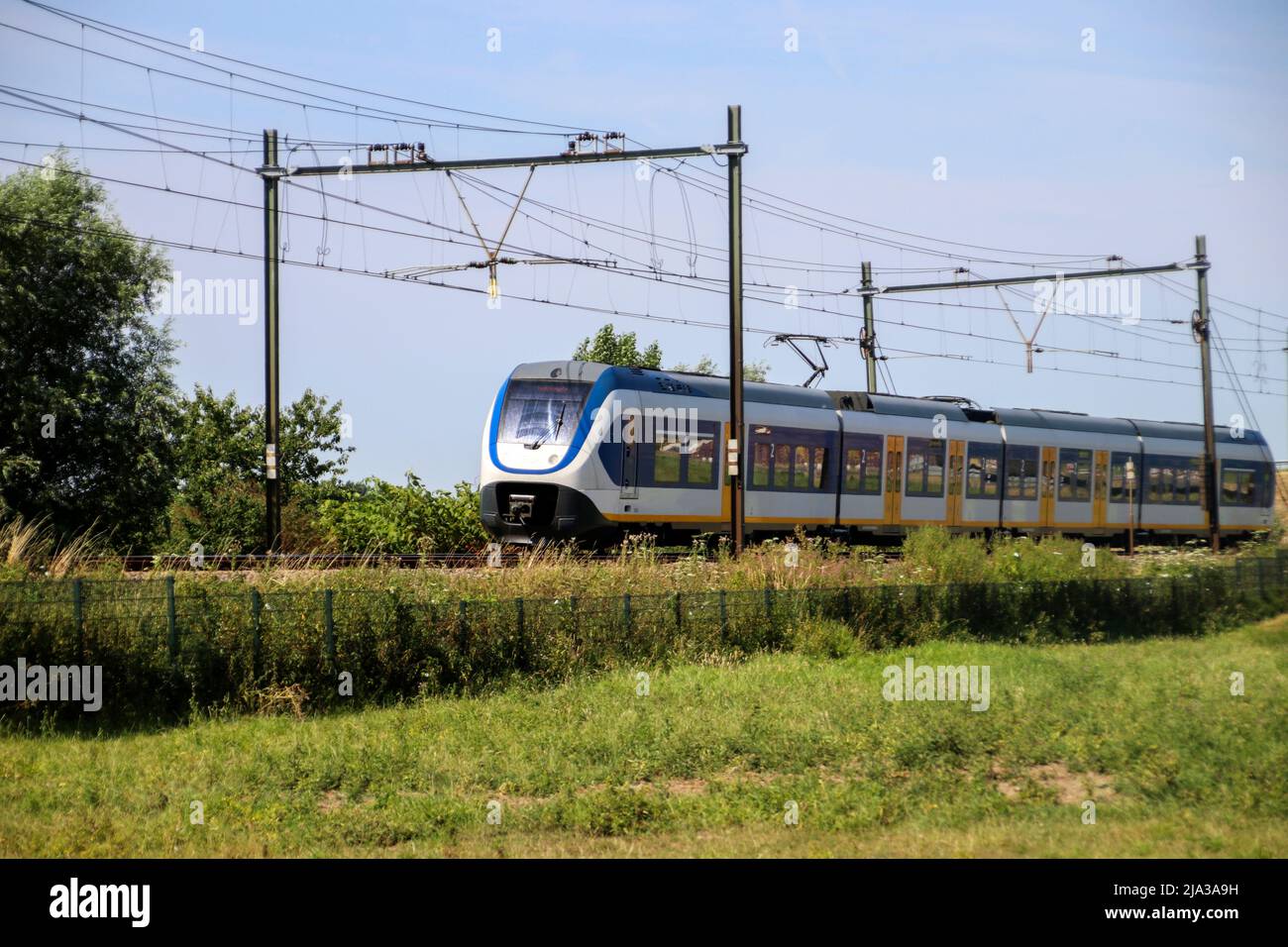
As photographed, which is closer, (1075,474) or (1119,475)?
(1075,474)

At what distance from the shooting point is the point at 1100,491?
3809cm

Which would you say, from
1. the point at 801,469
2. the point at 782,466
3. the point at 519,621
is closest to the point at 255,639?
the point at 519,621

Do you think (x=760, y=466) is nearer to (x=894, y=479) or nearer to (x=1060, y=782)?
(x=894, y=479)

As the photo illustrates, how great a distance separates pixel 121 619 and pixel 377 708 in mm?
3281

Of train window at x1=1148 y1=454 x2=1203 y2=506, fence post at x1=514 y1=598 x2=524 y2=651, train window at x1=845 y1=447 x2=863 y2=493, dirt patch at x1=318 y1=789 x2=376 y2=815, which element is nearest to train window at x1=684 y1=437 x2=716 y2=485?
train window at x1=845 y1=447 x2=863 y2=493

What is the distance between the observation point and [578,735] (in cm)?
1577

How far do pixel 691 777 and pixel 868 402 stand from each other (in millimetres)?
18994

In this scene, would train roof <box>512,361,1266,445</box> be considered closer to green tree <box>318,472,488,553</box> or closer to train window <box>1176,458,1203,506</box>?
train window <box>1176,458,1203,506</box>

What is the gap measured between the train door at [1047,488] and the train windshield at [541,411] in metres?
16.2

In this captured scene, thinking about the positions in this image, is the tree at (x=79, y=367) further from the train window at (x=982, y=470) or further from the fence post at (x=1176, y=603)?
the fence post at (x=1176, y=603)

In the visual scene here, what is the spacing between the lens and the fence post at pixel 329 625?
17578 mm

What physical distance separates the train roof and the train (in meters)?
0.05

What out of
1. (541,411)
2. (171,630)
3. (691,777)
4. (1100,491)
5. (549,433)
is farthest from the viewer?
(1100,491)

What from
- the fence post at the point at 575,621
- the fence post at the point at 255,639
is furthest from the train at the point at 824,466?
the fence post at the point at 255,639
